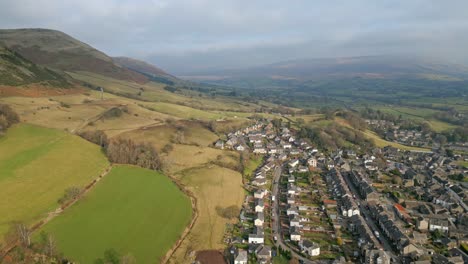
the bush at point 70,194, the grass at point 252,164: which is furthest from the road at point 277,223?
the bush at point 70,194

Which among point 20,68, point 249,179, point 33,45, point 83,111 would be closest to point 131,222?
point 249,179

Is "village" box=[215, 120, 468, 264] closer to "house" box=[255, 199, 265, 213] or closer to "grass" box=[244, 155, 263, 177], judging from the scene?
"house" box=[255, 199, 265, 213]

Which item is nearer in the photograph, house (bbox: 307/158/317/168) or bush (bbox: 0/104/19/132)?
bush (bbox: 0/104/19/132)

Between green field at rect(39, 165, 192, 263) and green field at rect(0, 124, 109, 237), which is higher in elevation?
green field at rect(0, 124, 109, 237)

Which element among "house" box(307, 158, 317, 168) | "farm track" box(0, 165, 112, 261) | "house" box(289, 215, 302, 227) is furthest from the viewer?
"house" box(307, 158, 317, 168)

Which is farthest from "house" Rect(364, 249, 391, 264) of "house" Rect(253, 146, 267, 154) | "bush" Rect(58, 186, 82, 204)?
"house" Rect(253, 146, 267, 154)

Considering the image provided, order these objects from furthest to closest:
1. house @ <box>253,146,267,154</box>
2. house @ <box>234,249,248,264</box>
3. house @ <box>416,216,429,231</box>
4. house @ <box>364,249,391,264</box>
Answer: house @ <box>253,146,267,154</box> → house @ <box>416,216,429,231</box> → house @ <box>364,249,391,264</box> → house @ <box>234,249,248,264</box>

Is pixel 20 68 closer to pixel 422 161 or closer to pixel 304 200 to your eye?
pixel 304 200
